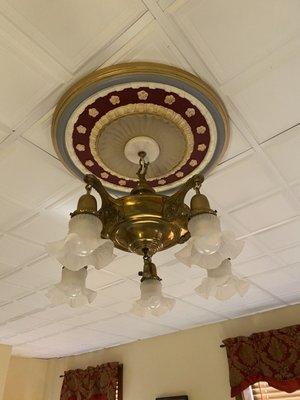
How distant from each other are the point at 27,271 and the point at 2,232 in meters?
0.70

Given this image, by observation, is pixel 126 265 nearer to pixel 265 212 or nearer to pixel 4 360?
pixel 265 212

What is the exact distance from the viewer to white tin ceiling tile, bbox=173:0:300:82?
1.21 metres

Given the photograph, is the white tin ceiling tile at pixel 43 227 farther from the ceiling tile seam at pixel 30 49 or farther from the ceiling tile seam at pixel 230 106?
the ceiling tile seam at pixel 230 106

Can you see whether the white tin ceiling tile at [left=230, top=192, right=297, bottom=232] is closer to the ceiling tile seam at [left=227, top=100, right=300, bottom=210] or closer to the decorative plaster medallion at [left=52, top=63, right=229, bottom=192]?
the ceiling tile seam at [left=227, top=100, right=300, bottom=210]

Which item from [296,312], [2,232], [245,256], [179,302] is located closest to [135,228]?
[2,232]

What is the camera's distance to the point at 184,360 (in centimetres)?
453

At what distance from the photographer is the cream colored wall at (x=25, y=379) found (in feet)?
19.0

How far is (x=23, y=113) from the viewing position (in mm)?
1564

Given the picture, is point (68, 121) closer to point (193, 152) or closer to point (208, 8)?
point (193, 152)

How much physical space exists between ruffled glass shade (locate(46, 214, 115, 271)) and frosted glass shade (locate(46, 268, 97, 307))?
0.72 feet

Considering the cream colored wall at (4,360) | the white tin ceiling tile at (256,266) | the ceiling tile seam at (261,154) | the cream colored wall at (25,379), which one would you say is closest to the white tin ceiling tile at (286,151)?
the ceiling tile seam at (261,154)

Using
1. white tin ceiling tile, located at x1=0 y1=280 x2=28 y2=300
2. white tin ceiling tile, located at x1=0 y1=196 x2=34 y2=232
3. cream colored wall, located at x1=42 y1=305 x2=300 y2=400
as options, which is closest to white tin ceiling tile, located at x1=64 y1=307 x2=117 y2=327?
white tin ceiling tile, located at x1=0 y1=280 x2=28 y2=300

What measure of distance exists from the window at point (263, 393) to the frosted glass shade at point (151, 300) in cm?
305

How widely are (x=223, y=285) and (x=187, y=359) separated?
3.54 metres
